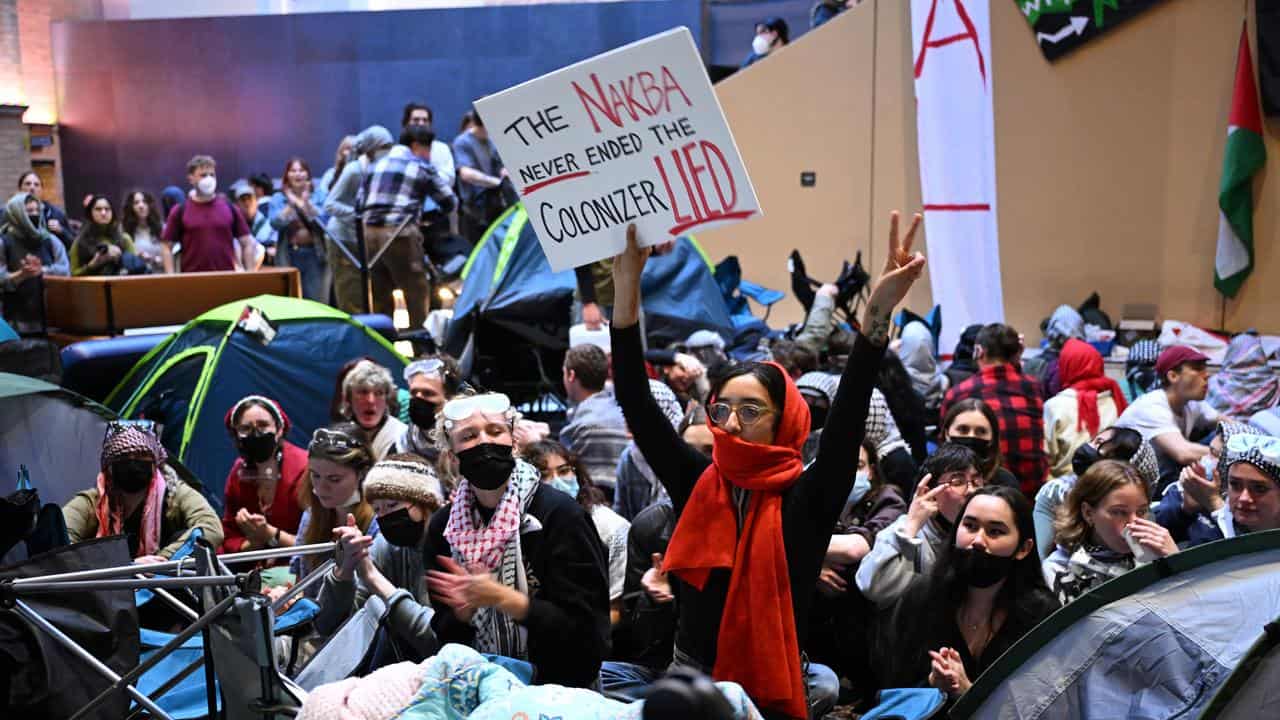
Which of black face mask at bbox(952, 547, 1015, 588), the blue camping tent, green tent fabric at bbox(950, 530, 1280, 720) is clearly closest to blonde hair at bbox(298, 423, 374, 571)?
black face mask at bbox(952, 547, 1015, 588)

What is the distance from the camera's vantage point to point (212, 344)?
7258mm

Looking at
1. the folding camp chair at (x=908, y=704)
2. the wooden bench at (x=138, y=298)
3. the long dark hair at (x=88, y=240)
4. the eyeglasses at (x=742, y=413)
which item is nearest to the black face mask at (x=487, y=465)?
the eyeglasses at (x=742, y=413)

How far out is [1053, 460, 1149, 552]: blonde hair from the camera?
3986mm

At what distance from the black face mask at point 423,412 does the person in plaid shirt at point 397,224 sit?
4.49m

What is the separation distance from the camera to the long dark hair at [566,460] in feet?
15.7

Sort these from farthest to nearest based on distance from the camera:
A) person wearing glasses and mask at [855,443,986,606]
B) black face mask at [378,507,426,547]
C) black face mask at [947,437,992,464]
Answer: black face mask at [947,437,992,464] → black face mask at [378,507,426,547] → person wearing glasses and mask at [855,443,986,606]

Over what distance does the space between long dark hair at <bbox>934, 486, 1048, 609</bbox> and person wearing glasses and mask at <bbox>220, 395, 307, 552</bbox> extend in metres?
2.83

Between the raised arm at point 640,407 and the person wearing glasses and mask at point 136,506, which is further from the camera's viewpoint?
the person wearing glasses and mask at point 136,506

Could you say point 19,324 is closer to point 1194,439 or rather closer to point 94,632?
point 94,632

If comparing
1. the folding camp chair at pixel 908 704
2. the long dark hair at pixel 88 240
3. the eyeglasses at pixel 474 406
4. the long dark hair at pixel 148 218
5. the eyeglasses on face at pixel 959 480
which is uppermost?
the long dark hair at pixel 148 218

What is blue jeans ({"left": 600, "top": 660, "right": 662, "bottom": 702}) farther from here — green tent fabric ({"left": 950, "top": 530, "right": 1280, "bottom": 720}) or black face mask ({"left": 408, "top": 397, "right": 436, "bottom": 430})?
black face mask ({"left": 408, "top": 397, "right": 436, "bottom": 430})

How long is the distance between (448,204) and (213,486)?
4.34m

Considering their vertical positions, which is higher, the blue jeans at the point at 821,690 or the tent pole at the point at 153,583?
the tent pole at the point at 153,583

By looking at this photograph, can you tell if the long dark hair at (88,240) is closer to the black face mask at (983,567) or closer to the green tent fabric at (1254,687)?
the black face mask at (983,567)
